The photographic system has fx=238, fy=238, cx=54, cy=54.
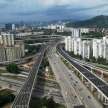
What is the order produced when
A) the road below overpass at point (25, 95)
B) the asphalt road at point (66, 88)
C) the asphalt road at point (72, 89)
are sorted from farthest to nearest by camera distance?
the asphalt road at point (72, 89) < the asphalt road at point (66, 88) < the road below overpass at point (25, 95)

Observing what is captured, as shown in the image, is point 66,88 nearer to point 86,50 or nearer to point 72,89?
point 72,89

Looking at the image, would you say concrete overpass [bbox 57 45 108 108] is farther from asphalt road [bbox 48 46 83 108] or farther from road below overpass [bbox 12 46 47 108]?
road below overpass [bbox 12 46 47 108]

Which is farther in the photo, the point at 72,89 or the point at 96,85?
the point at 72,89

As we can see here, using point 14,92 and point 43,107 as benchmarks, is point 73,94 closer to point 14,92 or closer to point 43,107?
point 43,107

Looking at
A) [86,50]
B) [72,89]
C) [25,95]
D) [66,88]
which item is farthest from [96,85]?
[86,50]

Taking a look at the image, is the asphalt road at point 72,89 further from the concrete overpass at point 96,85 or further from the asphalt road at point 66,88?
the concrete overpass at point 96,85

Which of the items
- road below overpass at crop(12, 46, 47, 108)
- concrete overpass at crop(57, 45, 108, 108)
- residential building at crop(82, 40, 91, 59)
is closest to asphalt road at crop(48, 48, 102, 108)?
concrete overpass at crop(57, 45, 108, 108)

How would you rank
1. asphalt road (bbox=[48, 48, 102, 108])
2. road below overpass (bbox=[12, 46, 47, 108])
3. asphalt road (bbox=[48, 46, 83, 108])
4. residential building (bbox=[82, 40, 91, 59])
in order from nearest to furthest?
road below overpass (bbox=[12, 46, 47, 108]), asphalt road (bbox=[48, 46, 83, 108]), asphalt road (bbox=[48, 48, 102, 108]), residential building (bbox=[82, 40, 91, 59])

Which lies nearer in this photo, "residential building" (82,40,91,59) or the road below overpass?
the road below overpass

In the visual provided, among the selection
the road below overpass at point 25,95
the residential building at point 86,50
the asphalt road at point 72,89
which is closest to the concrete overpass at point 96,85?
the asphalt road at point 72,89

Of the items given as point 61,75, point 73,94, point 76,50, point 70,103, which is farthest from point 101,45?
point 70,103

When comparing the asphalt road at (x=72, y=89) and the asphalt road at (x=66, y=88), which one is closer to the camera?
the asphalt road at (x=66, y=88)
